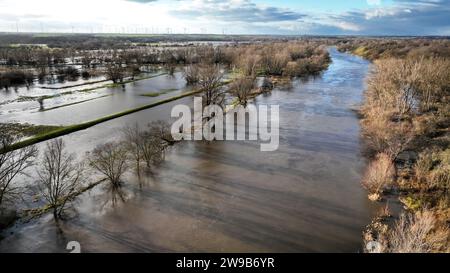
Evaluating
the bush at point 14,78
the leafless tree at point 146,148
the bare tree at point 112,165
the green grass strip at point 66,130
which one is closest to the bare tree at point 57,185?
the bare tree at point 112,165

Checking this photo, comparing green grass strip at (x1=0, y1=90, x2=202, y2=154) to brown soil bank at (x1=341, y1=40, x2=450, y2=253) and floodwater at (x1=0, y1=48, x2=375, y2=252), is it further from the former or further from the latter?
brown soil bank at (x1=341, y1=40, x2=450, y2=253)

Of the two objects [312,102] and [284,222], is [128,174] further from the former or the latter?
[312,102]

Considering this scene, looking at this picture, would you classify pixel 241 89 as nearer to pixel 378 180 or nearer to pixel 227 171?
pixel 227 171

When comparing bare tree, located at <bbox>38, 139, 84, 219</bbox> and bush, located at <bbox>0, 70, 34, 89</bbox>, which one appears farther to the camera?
bush, located at <bbox>0, 70, 34, 89</bbox>

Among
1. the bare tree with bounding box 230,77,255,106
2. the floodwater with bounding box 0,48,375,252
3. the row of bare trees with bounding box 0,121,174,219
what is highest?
the bare tree with bounding box 230,77,255,106

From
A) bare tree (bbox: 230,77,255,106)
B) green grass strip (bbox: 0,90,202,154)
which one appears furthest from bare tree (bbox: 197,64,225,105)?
green grass strip (bbox: 0,90,202,154)

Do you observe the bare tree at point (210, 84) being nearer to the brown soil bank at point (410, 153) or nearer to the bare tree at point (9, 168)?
the brown soil bank at point (410, 153)
